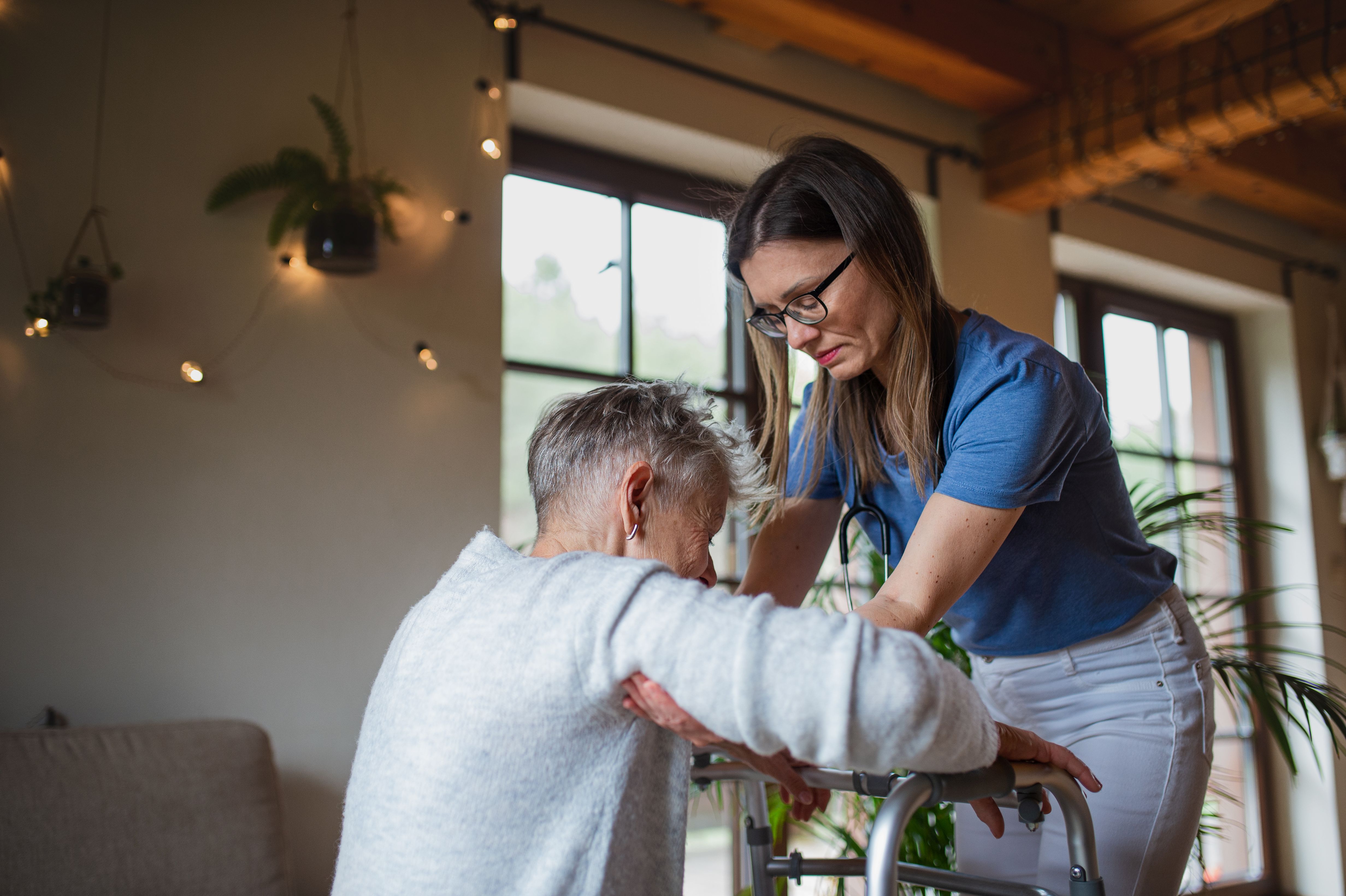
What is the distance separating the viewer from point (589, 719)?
0.84 m

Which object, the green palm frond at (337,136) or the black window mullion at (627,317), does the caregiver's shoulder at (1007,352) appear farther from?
the black window mullion at (627,317)

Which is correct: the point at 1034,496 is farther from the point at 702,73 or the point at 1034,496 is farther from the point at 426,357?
the point at 702,73

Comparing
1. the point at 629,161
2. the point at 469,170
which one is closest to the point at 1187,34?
the point at 629,161

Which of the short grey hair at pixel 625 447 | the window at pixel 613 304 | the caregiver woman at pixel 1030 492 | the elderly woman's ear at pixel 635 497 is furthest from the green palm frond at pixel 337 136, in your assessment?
the elderly woman's ear at pixel 635 497

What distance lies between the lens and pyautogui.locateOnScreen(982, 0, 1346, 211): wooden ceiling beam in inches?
127

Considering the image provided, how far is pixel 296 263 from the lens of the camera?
2561mm

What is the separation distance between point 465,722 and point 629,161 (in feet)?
9.41

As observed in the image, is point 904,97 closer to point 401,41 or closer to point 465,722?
point 401,41

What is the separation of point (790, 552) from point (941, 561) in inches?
17.6

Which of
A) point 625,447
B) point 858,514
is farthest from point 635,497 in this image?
point 858,514

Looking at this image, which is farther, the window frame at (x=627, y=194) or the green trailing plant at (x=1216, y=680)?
the window frame at (x=627, y=194)

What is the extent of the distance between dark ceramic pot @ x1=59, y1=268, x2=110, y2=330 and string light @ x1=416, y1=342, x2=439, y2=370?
0.71 meters

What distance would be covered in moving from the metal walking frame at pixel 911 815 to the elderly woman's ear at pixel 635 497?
0.33 m

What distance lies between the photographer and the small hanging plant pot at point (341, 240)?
245 cm
